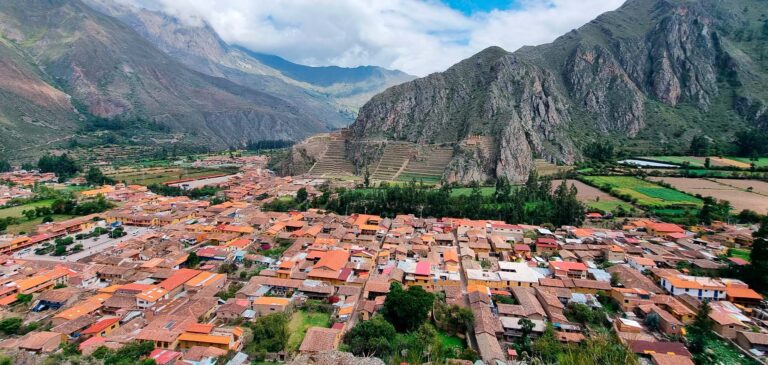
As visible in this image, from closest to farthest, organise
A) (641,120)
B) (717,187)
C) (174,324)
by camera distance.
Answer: (174,324) → (717,187) → (641,120)

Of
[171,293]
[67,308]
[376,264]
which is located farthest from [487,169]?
[67,308]

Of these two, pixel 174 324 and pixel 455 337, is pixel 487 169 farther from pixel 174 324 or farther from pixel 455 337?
pixel 174 324

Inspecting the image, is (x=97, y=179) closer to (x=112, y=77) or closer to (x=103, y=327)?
(x=103, y=327)

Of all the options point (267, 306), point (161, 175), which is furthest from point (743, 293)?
point (161, 175)

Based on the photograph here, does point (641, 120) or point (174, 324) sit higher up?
point (641, 120)

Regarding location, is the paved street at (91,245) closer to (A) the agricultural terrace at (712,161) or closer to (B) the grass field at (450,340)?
(B) the grass field at (450,340)

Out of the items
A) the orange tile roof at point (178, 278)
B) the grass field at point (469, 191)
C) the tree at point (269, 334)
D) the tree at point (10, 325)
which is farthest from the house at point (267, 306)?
the grass field at point (469, 191)
